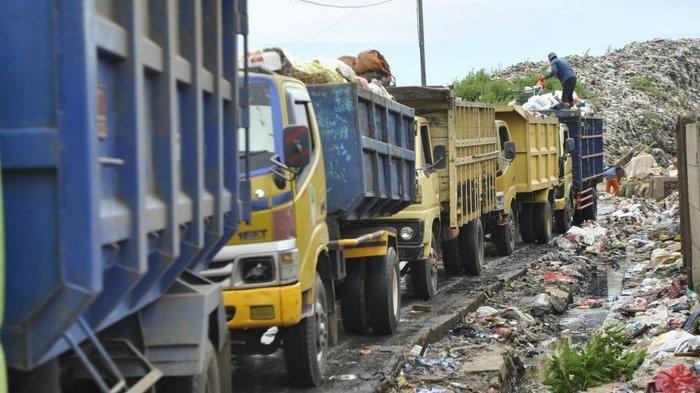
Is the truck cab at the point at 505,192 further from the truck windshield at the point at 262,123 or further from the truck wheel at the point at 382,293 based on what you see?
the truck windshield at the point at 262,123

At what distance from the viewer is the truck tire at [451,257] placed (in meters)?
16.2

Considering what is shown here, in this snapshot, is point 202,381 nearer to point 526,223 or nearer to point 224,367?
point 224,367

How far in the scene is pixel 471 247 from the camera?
1625cm

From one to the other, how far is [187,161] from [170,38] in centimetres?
61

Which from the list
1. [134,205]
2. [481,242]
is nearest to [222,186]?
[134,205]

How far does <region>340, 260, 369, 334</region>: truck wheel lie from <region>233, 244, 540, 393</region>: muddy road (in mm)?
124

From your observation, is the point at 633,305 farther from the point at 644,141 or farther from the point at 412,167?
the point at 644,141

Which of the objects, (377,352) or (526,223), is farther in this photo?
(526,223)

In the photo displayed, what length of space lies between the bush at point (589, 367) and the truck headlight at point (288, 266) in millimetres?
2340

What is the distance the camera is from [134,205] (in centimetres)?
371

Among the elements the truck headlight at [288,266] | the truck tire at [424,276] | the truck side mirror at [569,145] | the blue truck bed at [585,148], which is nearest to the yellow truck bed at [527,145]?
the truck side mirror at [569,145]

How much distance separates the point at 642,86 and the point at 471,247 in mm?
38759

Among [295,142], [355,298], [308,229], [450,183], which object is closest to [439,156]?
[450,183]

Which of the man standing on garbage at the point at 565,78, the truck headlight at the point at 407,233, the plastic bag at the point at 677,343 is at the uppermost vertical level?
the man standing on garbage at the point at 565,78
